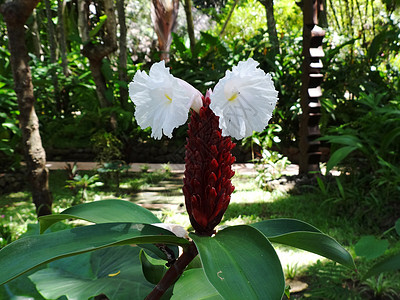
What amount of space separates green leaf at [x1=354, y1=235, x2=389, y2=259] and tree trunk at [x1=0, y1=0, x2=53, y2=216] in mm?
2210

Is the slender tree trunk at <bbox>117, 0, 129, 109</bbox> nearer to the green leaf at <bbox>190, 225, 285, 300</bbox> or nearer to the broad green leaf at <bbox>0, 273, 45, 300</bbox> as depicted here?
the broad green leaf at <bbox>0, 273, 45, 300</bbox>

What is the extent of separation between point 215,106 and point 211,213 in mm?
183

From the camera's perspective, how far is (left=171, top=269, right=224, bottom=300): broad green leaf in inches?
22.8

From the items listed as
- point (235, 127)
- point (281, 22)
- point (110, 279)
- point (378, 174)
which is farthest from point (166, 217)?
point (281, 22)

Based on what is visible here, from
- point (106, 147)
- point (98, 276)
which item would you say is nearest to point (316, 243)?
point (98, 276)

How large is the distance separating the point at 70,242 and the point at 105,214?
0.43 feet

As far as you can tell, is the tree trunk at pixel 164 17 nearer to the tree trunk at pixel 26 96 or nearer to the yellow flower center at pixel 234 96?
the tree trunk at pixel 26 96

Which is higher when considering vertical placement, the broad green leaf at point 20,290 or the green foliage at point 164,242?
the green foliage at point 164,242

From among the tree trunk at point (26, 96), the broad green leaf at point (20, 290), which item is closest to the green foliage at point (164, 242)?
the broad green leaf at point (20, 290)

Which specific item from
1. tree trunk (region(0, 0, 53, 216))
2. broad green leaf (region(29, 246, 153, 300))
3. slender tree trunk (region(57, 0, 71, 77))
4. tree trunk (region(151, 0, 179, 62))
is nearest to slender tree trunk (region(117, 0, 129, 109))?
tree trunk (region(151, 0, 179, 62))

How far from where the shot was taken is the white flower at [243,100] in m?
0.57

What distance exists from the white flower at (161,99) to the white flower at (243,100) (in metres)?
0.05

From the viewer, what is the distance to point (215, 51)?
20.5 ft

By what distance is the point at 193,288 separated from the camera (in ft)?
1.94
